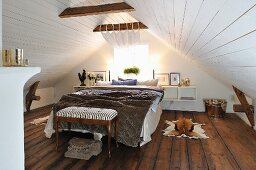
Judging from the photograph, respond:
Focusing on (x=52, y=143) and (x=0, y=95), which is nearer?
(x=0, y=95)

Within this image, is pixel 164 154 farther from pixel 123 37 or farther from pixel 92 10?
pixel 123 37

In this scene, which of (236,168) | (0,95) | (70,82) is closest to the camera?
(0,95)

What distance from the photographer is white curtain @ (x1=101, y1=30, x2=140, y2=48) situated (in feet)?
14.9

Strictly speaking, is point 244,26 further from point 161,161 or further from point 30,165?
point 30,165

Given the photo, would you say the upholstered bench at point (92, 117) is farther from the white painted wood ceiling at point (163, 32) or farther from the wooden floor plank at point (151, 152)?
the white painted wood ceiling at point (163, 32)

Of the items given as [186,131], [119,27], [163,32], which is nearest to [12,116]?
[163,32]

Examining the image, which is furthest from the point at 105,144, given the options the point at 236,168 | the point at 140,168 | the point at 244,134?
the point at 244,134

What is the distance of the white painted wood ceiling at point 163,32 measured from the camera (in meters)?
0.99

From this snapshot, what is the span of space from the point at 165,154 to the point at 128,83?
2.76 m

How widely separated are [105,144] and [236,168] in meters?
1.71

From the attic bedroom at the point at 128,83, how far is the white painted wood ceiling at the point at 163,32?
0.5 inches

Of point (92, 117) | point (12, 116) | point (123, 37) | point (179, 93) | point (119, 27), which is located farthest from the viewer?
point (179, 93)

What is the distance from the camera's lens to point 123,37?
4570 millimetres

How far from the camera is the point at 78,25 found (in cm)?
419
